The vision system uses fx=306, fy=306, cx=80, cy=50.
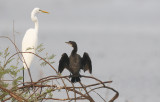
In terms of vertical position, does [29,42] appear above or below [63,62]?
above

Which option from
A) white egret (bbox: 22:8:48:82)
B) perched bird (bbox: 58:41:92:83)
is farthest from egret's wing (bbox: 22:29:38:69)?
perched bird (bbox: 58:41:92:83)

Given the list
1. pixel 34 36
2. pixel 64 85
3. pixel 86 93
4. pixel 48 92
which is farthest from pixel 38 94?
pixel 34 36

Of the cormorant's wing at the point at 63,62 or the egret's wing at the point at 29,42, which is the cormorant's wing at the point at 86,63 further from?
the egret's wing at the point at 29,42

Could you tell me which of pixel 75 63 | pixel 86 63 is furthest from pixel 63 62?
pixel 86 63

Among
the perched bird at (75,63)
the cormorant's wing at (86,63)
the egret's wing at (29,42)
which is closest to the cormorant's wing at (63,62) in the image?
the perched bird at (75,63)

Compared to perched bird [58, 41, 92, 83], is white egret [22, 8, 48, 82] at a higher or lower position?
higher

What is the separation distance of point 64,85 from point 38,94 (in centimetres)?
40

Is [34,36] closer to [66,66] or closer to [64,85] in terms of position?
[66,66]

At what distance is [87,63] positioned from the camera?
3.59 metres

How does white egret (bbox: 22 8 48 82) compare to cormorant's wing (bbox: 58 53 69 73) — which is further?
white egret (bbox: 22 8 48 82)

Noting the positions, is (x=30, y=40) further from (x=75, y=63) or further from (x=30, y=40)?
(x=75, y=63)

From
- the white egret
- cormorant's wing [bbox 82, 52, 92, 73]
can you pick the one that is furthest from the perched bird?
the white egret

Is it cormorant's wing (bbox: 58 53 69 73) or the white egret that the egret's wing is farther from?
cormorant's wing (bbox: 58 53 69 73)

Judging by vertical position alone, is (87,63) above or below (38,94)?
above
